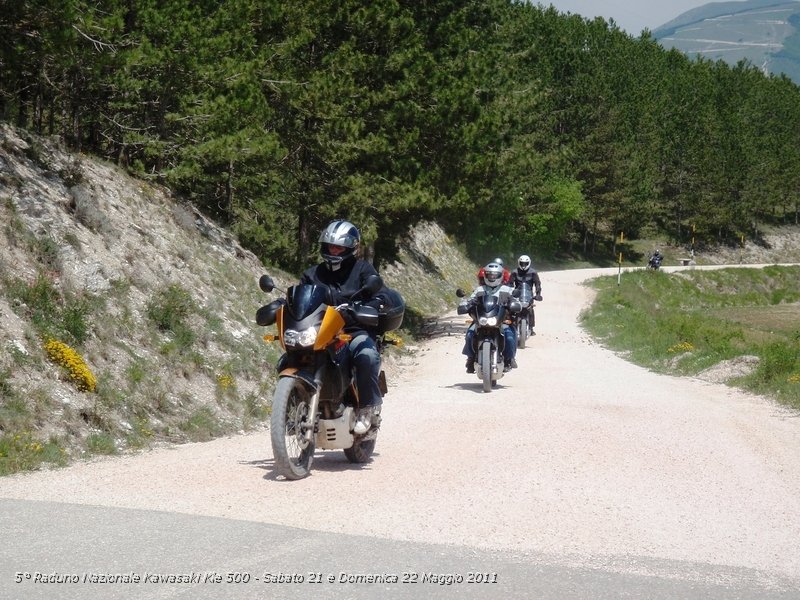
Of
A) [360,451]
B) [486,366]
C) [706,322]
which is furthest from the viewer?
[706,322]

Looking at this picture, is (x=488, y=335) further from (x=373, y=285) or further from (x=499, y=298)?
(x=373, y=285)

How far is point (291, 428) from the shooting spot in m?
8.34

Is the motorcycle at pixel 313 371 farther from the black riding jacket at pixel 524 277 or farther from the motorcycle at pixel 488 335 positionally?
the black riding jacket at pixel 524 277

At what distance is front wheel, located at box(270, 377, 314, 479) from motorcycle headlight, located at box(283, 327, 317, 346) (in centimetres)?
29

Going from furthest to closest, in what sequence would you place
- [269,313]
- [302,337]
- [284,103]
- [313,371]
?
1. [284,103]
2. [269,313]
3. [313,371]
4. [302,337]

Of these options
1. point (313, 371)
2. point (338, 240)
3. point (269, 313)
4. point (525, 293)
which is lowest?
point (525, 293)

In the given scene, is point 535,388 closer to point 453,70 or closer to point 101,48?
point 101,48

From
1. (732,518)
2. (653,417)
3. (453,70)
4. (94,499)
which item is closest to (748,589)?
(732,518)

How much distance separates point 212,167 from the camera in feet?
72.2

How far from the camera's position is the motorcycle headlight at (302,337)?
8.17 meters

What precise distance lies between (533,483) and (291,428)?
6.87 ft

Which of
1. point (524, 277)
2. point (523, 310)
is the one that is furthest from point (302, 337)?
point (524, 277)

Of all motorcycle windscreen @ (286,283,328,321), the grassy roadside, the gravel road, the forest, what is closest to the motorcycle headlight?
motorcycle windscreen @ (286,283,328,321)

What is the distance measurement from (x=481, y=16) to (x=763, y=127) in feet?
293
